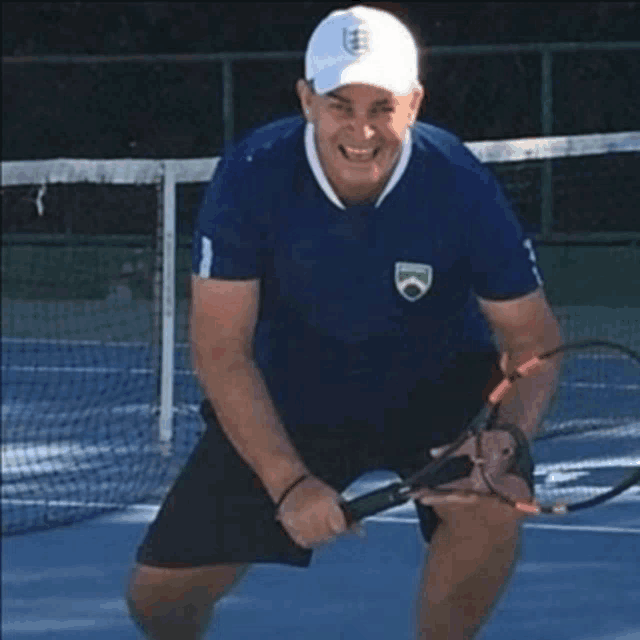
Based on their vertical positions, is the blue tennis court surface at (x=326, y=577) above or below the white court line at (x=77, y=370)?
above

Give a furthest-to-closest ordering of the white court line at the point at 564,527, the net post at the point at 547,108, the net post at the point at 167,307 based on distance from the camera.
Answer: the net post at the point at 547,108
the net post at the point at 167,307
the white court line at the point at 564,527

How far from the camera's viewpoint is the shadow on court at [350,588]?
20.7 ft

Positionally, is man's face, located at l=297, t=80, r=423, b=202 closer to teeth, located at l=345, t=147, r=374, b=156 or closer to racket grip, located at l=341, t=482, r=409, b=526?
teeth, located at l=345, t=147, r=374, b=156

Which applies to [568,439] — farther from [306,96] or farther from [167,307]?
[306,96]

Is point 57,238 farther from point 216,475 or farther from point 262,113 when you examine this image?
point 216,475

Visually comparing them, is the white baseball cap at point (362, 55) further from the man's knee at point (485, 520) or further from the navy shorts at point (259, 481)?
the man's knee at point (485, 520)

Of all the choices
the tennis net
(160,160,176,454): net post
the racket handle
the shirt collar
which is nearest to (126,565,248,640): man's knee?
the racket handle


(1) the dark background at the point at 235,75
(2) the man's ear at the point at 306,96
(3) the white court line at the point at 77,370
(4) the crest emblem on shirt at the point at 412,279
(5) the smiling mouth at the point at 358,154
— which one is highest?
(2) the man's ear at the point at 306,96

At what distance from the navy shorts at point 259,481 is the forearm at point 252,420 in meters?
0.29

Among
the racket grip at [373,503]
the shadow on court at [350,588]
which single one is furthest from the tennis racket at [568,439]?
the shadow on court at [350,588]

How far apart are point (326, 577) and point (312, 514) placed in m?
3.03

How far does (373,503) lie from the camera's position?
403cm

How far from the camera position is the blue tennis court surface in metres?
6.33

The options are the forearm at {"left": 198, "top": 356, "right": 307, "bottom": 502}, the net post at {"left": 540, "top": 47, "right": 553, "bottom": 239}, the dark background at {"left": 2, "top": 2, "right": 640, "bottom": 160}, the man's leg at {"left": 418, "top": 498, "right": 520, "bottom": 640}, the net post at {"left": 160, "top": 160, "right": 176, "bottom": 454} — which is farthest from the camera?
the dark background at {"left": 2, "top": 2, "right": 640, "bottom": 160}
